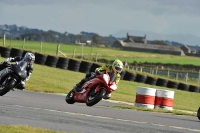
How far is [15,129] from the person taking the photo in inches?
469

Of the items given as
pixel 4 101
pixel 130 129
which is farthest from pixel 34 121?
pixel 4 101

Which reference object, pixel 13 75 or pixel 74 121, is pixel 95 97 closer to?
pixel 74 121

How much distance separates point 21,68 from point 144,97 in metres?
9.19

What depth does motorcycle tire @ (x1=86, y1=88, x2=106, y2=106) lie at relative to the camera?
52.4 ft

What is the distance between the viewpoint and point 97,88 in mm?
16266

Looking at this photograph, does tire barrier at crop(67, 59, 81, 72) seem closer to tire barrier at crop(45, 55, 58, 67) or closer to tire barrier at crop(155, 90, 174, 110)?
tire barrier at crop(45, 55, 58, 67)

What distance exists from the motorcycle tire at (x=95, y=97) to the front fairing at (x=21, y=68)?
5.65 feet

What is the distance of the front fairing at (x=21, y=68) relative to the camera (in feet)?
52.5

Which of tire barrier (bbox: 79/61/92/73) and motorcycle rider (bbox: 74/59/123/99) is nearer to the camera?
motorcycle rider (bbox: 74/59/123/99)

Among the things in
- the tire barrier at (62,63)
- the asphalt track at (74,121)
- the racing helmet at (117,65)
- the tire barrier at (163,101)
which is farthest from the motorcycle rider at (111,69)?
the tire barrier at (62,63)

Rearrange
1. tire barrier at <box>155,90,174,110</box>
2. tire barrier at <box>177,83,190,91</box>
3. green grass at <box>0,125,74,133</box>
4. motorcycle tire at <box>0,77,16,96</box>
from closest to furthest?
1. green grass at <box>0,125,74,133</box>
2. motorcycle tire at <box>0,77,16,96</box>
3. tire barrier at <box>155,90,174,110</box>
4. tire barrier at <box>177,83,190,91</box>

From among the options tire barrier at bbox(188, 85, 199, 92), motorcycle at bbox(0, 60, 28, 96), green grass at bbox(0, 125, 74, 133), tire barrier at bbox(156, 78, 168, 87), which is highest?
motorcycle at bbox(0, 60, 28, 96)

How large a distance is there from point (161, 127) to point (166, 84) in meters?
28.9

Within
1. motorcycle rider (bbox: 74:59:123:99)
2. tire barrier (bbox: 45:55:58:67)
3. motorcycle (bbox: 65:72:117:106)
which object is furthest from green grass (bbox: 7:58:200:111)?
motorcycle (bbox: 65:72:117:106)
